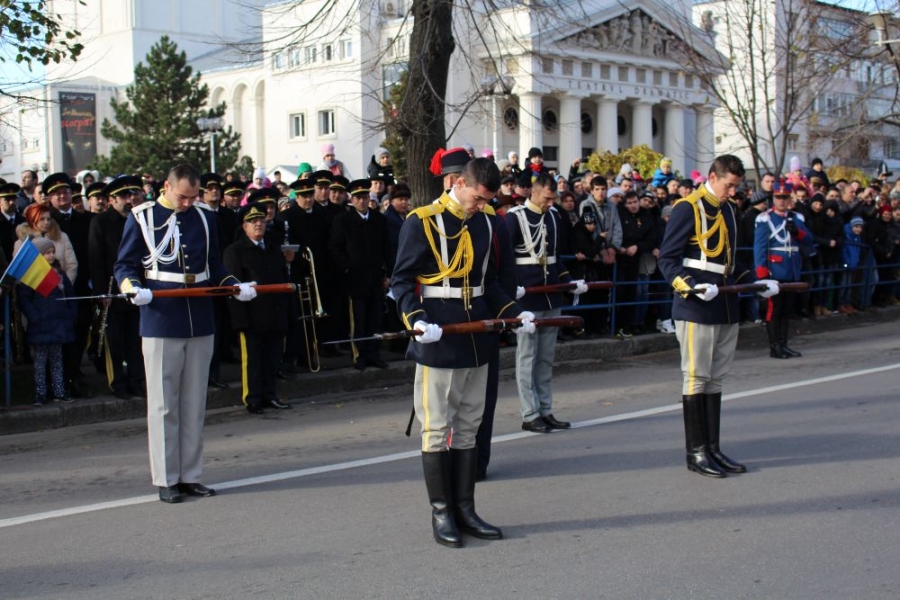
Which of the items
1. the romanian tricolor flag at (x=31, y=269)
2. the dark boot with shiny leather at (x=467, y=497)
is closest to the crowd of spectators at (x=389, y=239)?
the romanian tricolor flag at (x=31, y=269)

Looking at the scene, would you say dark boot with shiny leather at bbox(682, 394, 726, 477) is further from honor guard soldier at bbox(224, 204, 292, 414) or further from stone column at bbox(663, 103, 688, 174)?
stone column at bbox(663, 103, 688, 174)

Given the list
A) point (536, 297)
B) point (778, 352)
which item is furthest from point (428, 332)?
point (778, 352)

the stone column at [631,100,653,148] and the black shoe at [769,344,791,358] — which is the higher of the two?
the stone column at [631,100,653,148]

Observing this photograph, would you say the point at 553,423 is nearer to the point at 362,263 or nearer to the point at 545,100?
the point at 362,263

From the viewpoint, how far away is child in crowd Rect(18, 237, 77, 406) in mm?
10117

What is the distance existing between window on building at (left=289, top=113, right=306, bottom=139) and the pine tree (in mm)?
9323

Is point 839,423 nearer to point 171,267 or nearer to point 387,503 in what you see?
point 387,503

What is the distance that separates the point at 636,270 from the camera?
15.2 m

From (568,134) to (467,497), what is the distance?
186 feet

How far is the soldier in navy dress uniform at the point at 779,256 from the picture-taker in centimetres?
1395

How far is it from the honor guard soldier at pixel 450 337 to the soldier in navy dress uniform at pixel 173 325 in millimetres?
1704

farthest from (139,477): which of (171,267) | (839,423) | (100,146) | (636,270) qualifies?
(100,146)

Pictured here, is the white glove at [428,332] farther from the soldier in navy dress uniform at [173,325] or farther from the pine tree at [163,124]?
the pine tree at [163,124]

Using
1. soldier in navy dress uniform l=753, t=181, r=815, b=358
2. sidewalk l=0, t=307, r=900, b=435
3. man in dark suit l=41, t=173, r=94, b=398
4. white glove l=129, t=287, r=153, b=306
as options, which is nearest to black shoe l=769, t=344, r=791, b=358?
soldier in navy dress uniform l=753, t=181, r=815, b=358
